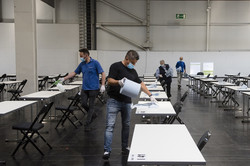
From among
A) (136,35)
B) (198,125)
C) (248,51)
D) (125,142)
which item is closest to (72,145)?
(125,142)

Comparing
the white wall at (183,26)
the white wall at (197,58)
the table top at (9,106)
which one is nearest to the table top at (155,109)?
the table top at (9,106)

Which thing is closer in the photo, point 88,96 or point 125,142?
point 125,142

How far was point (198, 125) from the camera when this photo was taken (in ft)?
20.9

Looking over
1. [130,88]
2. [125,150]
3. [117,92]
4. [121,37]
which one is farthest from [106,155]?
[121,37]

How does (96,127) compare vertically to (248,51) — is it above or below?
below

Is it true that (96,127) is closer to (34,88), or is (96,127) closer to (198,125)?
(198,125)

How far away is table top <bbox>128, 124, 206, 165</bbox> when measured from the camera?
2.04m

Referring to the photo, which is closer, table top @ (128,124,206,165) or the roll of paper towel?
table top @ (128,124,206,165)

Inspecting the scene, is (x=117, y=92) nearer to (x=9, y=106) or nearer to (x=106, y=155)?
(x=106, y=155)

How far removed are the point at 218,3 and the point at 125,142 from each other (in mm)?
17987

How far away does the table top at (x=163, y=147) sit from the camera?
6.70ft

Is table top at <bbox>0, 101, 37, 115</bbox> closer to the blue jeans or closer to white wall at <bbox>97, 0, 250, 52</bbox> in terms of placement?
the blue jeans

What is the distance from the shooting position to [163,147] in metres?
2.36

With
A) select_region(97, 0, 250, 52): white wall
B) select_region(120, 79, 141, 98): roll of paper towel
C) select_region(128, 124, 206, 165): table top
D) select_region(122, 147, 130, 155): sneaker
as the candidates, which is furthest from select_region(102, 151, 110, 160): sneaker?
select_region(97, 0, 250, 52): white wall
